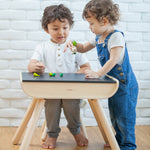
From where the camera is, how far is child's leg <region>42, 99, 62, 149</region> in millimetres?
1502

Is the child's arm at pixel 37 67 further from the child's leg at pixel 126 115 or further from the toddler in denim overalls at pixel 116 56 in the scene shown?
the child's leg at pixel 126 115

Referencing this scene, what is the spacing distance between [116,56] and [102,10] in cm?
24

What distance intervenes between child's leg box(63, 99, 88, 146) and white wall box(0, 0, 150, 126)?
0.37 m

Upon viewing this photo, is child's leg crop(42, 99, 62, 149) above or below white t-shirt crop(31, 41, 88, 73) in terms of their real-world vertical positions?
below

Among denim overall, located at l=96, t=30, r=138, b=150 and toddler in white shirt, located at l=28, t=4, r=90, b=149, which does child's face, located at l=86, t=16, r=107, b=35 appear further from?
toddler in white shirt, located at l=28, t=4, r=90, b=149

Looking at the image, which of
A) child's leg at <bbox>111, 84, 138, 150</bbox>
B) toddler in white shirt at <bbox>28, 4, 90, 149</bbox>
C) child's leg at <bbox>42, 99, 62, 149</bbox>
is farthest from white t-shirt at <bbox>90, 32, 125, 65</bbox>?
child's leg at <bbox>42, 99, 62, 149</bbox>

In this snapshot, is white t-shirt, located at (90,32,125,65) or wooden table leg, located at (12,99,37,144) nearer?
white t-shirt, located at (90,32,125,65)

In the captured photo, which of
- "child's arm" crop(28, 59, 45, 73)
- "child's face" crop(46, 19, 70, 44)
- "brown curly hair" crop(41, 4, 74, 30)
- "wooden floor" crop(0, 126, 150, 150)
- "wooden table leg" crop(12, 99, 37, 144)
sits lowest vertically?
"wooden floor" crop(0, 126, 150, 150)


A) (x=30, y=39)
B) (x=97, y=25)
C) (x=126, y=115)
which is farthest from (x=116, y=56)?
(x=30, y=39)

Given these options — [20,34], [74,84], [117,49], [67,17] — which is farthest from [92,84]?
[20,34]

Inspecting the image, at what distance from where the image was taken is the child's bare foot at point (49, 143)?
5.05 ft

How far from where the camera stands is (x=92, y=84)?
118 cm

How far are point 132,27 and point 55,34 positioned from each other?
65cm

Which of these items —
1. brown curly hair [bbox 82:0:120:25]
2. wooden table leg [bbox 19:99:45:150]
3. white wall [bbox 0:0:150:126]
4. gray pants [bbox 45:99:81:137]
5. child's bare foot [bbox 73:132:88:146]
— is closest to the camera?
wooden table leg [bbox 19:99:45:150]
